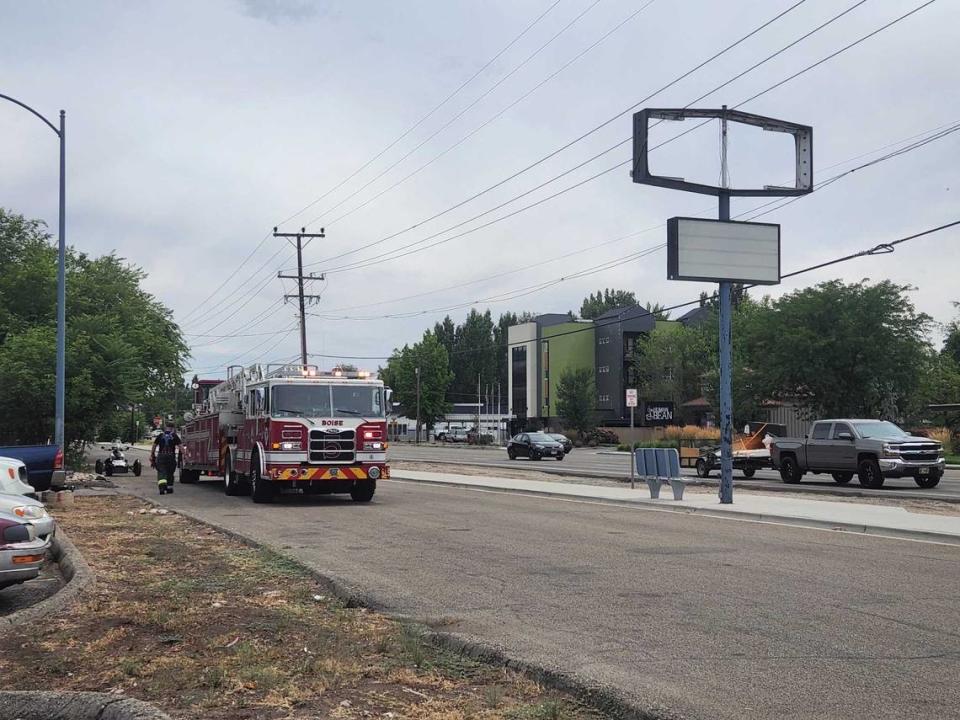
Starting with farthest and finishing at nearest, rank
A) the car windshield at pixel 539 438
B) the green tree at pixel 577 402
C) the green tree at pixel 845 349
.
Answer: the green tree at pixel 577 402 < the car windshield at pixel 539 438 < the green tree at pixel 845 349

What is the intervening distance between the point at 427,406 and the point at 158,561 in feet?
359

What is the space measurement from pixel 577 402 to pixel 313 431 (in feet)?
231

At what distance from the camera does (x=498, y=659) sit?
6863 mm

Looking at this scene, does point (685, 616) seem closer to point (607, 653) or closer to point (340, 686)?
point (607, 653)

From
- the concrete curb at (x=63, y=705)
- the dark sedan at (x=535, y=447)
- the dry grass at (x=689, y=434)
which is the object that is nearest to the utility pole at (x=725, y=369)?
the concrete curb at (x=63, y=705)

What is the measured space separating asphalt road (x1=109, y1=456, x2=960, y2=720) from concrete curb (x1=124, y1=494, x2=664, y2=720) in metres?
0.11

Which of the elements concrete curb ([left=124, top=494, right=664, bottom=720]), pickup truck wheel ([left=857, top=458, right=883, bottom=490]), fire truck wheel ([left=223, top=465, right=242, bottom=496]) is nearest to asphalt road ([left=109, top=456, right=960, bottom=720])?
concrete curb ([left=124, top=494, right=664, bottom=720])

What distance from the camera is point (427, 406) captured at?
121688mm

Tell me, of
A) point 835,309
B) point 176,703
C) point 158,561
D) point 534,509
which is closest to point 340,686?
point 176,703

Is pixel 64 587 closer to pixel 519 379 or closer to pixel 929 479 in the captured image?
pixel 929 479

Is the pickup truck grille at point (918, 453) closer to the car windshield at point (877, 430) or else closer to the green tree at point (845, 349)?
the car windshield at point (877, 430)

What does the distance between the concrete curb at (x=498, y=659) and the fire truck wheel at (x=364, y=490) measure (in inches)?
427

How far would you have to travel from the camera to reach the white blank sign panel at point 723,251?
888 inches

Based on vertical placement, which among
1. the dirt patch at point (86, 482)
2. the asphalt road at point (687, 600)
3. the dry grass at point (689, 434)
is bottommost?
the dirt patch at point (86, 482)
